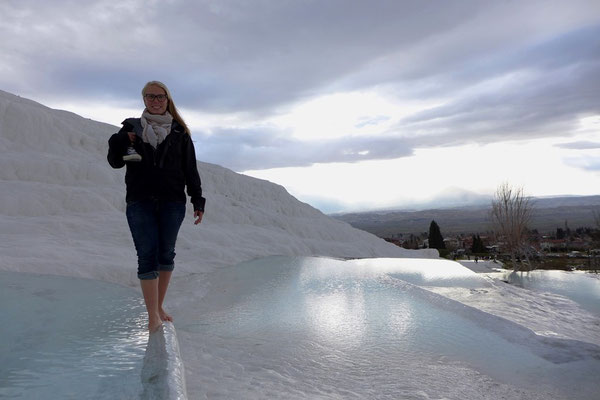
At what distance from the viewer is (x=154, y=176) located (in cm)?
347

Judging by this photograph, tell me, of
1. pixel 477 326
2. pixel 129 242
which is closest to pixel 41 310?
pixel 477 326

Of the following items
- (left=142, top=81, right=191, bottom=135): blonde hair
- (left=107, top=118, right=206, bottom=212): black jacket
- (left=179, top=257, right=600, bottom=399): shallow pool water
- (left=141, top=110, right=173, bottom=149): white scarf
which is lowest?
(left=179, top=257, right=600, bottom=399): shallow pool water

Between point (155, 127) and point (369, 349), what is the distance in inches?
127

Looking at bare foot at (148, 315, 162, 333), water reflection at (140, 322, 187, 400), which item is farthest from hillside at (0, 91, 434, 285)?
water reflection at (140, 322, 187, 400)

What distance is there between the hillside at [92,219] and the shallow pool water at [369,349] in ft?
13.0

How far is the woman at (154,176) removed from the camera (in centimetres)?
344

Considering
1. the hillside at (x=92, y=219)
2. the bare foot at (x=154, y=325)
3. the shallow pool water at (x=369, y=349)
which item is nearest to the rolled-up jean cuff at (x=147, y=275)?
the bare foot at (x=154, y=325)

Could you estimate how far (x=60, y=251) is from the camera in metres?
8.81

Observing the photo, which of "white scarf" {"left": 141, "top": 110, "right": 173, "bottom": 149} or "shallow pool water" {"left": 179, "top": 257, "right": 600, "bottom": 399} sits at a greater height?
"white scarf" {"left": 141, "top": 110, "right": 173, "bottom": 149}

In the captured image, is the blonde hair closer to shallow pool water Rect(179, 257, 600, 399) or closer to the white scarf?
the white scarf

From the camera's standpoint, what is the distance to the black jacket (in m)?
3.43

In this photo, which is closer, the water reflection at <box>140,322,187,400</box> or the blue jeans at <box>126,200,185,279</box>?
the water reflection at <box>140,322,187,400</box>

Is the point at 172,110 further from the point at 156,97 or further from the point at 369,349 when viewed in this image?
the point at 369,349

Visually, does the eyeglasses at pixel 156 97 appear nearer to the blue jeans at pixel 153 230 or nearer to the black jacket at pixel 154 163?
the black jacket at pixel 154 163
